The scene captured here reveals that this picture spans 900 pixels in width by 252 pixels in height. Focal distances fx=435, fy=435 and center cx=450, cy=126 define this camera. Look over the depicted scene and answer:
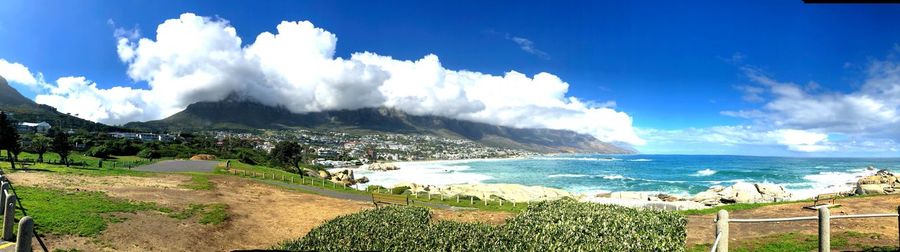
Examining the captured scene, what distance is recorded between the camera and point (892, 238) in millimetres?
14531

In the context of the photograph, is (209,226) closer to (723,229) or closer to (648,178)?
(723,229)

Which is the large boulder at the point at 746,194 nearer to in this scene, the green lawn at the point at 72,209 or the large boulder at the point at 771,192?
the large boulder at the point at 771,192

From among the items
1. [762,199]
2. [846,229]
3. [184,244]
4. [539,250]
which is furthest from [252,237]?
[762,199]

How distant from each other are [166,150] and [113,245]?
83.5 metres

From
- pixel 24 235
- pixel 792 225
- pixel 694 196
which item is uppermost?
pixel 24 235

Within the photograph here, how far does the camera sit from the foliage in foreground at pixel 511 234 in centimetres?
874

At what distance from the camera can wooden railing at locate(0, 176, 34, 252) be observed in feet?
20.3

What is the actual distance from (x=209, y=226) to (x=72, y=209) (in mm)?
4718

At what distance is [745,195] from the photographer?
43750 mm

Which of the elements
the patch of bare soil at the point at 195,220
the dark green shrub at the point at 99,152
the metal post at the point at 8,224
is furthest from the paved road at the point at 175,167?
the metal post at the point at 8,224

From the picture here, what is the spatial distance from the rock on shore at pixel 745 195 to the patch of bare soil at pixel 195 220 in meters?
35.5

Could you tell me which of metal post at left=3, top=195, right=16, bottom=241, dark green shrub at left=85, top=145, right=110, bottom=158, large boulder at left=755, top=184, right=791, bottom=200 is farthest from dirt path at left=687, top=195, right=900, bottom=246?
dark green shrub at left=85, top=145, right=110, bottom=158

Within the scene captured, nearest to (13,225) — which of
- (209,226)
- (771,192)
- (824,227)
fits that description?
(209,226)

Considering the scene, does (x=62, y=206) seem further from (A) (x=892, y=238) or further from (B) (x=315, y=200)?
(A) (x=892, y=238)
